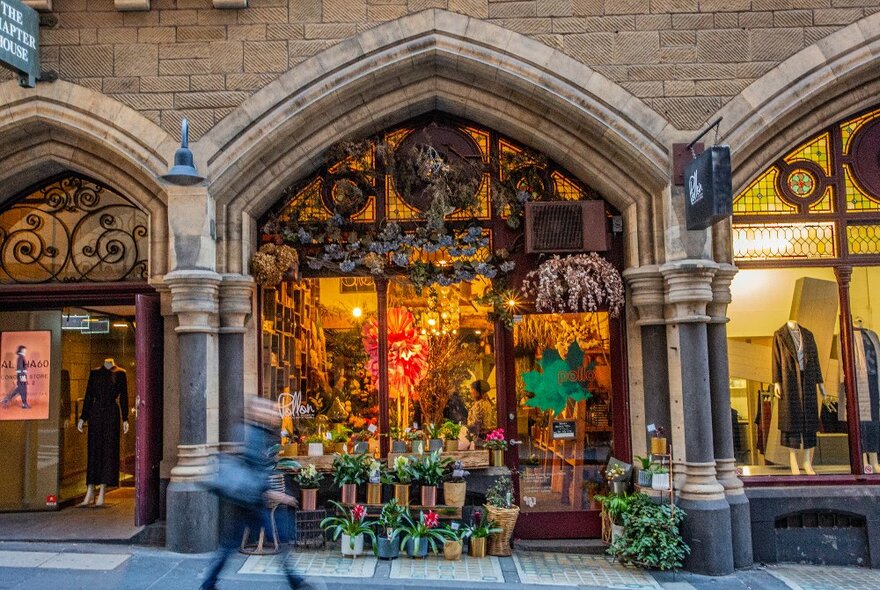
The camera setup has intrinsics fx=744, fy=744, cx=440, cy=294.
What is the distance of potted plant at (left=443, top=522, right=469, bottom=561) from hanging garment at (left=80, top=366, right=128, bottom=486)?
15.5 feet

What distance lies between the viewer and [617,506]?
284 inches

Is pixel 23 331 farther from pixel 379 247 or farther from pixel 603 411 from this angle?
pixel 603 411

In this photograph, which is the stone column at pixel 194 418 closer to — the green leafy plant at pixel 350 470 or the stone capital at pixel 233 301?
the stone capital at pixel 233 301

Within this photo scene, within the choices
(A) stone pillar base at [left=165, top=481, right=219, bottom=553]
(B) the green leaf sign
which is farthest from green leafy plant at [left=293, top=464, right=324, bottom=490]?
(B) the green leaf sign

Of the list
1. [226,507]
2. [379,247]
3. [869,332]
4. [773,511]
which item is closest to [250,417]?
[226,507]

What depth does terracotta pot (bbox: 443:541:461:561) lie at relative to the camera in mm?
7027

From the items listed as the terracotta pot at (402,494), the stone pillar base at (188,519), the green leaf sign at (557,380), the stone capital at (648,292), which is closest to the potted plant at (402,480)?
the terracotta pot at (402,494)

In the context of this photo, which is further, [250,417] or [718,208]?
[718,208]

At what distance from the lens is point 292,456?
7766mm

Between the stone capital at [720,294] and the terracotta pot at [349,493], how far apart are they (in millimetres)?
3959

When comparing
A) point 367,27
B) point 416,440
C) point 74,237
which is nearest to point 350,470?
point 416,440

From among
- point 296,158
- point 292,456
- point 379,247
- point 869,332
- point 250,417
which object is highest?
point 296,158

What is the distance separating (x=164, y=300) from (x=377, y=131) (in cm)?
287

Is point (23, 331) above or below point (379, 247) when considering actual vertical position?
below
